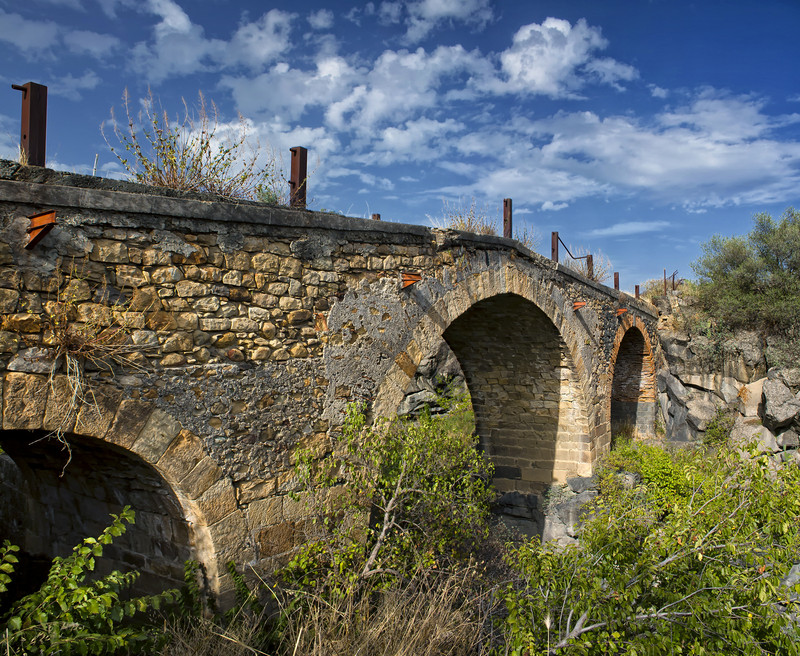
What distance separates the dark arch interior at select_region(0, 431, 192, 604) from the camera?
370 centimetres

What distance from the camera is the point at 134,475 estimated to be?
3.76 meters

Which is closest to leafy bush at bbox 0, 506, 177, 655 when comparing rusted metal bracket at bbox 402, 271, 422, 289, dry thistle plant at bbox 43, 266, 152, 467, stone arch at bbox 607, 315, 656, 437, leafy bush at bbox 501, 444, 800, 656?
dry thistle plant at bbox 43, 266, 152, 467

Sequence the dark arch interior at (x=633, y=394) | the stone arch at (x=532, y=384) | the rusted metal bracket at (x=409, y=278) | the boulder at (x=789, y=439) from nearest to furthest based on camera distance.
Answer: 1. the rusted metal bracket at (x=409, y=278)
2. the stone arch at (x=532, y=384)
3. the boulder at (x=789, y=439)
4. the dark arch interior at (x=633, y=394)

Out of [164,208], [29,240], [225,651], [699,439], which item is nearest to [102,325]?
[29,240]

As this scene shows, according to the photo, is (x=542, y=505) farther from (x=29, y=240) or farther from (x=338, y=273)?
(x=29, y=240)

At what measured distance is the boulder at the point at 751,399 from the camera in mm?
11891

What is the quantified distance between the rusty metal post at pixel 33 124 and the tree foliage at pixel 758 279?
14.0 metres

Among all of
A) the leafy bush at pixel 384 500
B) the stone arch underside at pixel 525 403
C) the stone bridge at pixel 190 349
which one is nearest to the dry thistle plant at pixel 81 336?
the stone bridge at pixel 190 349

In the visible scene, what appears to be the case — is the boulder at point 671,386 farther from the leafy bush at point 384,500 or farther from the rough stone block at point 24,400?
the rough stone block at point 24,400

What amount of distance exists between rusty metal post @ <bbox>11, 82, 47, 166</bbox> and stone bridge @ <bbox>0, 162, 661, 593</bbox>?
0.17 meters

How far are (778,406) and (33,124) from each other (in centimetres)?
1239

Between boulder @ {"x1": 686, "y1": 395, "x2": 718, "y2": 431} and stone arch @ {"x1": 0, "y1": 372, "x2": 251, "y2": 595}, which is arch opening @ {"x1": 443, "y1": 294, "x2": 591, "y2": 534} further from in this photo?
stone arch @ {"x1": 0, "y1": 372, "x2": 251, "y2": 595}

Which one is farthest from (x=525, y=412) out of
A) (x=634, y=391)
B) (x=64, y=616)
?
(x=64, y=616)

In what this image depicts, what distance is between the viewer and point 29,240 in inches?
120
